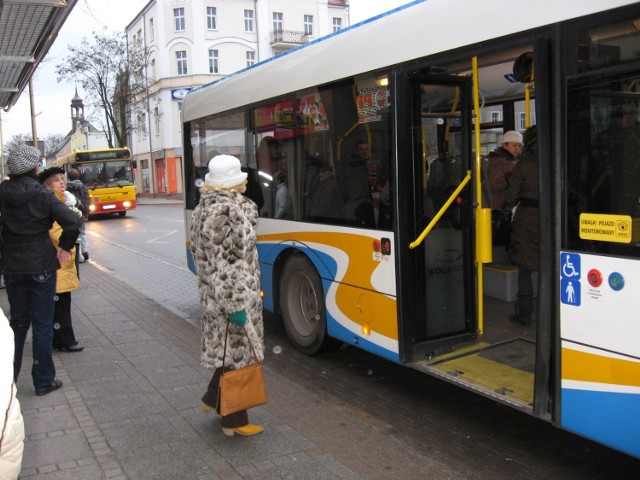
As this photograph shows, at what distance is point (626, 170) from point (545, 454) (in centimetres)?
198

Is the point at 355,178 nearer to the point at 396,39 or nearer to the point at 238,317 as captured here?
the point at 396,39

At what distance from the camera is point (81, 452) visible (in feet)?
13.7

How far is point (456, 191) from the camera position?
4.79 metres

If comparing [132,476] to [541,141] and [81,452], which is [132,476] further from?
[541,141]

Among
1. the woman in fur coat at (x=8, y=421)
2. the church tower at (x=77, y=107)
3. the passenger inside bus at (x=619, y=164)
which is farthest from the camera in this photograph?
the church tower at (x=77, y=107)

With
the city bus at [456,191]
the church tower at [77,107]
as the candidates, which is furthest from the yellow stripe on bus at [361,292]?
the church tower at [77,107]

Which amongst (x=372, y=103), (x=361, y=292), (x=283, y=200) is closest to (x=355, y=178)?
(x=372, y=103)

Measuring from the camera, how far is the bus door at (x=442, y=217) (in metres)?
4.77

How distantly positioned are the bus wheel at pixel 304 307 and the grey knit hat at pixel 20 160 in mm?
2551

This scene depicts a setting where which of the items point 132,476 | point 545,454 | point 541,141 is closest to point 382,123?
point 541,141

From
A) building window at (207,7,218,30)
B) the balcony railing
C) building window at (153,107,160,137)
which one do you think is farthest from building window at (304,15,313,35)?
building window at (153,107,160,137)

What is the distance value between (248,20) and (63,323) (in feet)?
168

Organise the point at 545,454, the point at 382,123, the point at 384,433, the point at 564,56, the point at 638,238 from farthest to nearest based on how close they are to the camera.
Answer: the point at 382,123 → the point at 384,433 → the point at 545,454 → the point at 564,56 → the point at 638,238

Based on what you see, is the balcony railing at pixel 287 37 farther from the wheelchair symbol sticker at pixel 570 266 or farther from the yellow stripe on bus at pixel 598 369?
the yellow stripe on bus at pixel 598 369
